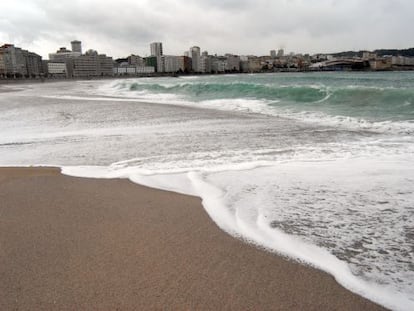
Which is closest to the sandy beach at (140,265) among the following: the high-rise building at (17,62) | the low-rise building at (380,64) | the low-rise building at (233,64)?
the low-rise building at (380,64)

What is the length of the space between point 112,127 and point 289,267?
27.5 feet

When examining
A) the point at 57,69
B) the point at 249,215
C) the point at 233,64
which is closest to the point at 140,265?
the point at 249,215

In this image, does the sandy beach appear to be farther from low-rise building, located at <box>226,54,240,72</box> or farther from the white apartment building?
low-rise building, located at <box>226,54,240,72</box>

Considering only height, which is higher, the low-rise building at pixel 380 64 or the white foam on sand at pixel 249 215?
the low-rise building at pixel 380 64

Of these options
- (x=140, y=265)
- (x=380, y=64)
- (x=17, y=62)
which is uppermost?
(x=17, y=62)

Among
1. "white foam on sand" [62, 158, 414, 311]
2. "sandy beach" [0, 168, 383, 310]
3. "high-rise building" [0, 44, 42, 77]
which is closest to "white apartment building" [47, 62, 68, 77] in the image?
"high-rise building" [0, 44, 42, 77]

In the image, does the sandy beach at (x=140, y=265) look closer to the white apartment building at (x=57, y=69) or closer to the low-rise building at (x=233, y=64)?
the white apartment building at (x=57, y=69)

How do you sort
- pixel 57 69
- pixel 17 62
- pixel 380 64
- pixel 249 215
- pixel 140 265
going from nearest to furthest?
pixel 140 265
pixel 249 215
pixel 380 64
pixel 17 62
pixel 57 69

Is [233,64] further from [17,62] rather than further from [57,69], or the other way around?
[17,62]

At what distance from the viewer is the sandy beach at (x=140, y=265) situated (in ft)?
7.48

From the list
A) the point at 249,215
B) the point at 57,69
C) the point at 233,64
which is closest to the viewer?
the point at 249,215

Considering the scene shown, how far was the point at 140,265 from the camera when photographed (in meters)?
2.67

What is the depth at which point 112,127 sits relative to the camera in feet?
33.3

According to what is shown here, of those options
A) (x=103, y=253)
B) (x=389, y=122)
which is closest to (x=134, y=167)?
(x=103, y=253)
